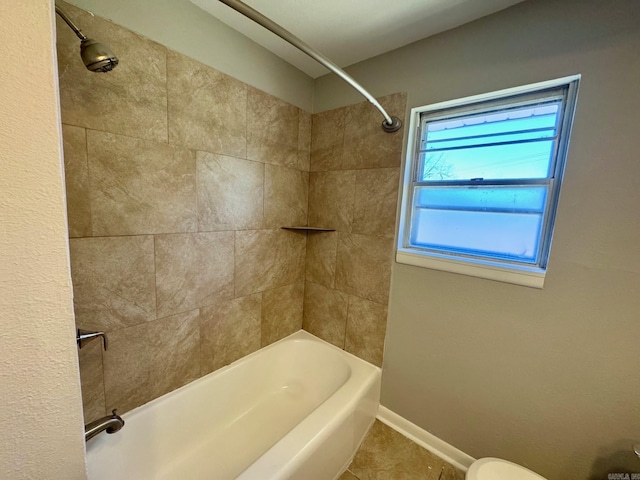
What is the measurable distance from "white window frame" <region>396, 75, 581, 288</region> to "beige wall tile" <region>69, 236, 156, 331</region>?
138cm

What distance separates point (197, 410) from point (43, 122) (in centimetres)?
155

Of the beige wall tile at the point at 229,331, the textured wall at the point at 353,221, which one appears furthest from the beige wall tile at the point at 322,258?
the beige wall tile at the point at 229,331

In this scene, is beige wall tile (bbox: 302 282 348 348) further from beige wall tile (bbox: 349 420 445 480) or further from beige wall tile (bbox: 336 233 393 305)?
beige wall tile (bbox: 349 420 445 480)

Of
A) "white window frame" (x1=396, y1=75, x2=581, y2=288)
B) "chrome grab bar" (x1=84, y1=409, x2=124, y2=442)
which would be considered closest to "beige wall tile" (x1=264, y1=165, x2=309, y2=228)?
"white window frame" (x1=396, y1=75, x2=581, y2=288)

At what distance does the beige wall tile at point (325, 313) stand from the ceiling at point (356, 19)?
5.22ft

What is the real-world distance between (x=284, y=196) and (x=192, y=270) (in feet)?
2.51

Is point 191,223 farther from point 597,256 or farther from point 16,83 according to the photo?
point 597,256

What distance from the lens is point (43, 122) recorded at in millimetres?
403

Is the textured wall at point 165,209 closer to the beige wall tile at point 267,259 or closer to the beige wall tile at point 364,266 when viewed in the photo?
the beige wall tile at point 267,259

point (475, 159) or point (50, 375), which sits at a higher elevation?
point (475, 159)

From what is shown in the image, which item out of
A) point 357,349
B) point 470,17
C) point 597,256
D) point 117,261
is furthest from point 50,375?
A: point 470,17

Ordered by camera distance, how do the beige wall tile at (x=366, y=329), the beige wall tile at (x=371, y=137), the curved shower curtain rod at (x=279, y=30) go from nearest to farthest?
the curved shower curtain rod at (x=279, y=30), the beige wall tile at (x=371, y=137), the beige wall tile at (x=366, y=329)

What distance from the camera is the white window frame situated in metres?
1.09

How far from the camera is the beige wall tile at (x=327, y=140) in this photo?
171cm
